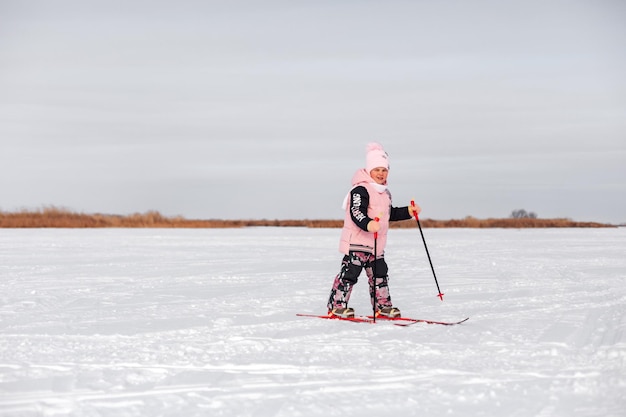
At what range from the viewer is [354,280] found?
218 inches

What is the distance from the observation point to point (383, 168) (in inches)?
222

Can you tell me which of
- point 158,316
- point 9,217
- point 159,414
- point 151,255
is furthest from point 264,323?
point 9,217

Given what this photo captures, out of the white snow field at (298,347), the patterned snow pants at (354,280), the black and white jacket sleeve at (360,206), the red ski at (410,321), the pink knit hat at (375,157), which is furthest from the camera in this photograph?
the pink knit hat at (375,157)

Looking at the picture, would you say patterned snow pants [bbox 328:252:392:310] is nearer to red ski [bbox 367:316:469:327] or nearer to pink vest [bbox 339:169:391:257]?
pink vest [bbox 339:169:391:257]

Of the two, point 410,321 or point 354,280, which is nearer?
point 410,321

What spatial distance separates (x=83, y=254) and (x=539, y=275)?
7.52 metres

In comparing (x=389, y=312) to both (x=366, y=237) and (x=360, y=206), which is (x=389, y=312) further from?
(x=360, y=206)

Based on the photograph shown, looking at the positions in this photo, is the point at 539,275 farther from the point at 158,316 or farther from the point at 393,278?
the point at 158,316

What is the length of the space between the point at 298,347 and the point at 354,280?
4.65 ft

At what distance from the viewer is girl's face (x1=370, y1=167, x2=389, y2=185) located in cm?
563

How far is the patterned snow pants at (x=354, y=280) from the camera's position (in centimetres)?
548

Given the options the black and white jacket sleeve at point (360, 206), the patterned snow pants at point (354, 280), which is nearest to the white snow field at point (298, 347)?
the patterned snow pants at point (354, 280)

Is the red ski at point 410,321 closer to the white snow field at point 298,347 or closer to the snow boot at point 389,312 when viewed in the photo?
the snow boot at point 389,312

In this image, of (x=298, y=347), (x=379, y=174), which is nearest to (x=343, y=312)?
(x=379, y=174)
